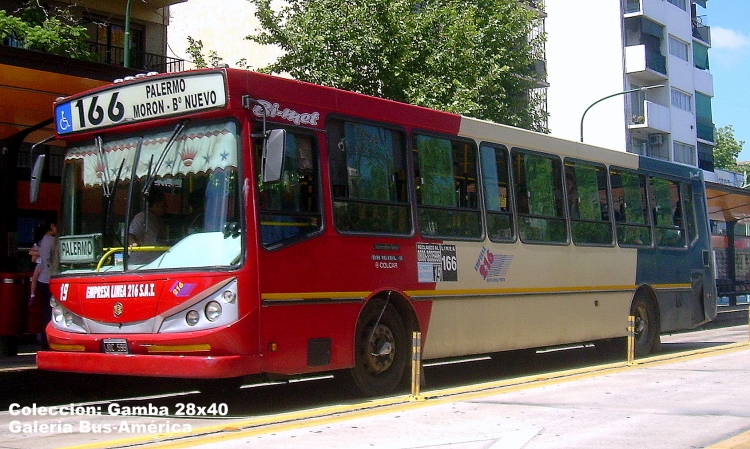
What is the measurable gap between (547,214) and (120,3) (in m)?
18.3

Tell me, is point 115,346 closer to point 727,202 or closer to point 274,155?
point 274,155

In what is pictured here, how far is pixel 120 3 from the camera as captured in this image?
28.4 meters

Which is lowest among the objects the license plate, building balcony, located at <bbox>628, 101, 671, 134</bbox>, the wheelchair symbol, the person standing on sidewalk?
the license plate

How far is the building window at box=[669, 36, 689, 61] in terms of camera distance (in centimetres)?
5631

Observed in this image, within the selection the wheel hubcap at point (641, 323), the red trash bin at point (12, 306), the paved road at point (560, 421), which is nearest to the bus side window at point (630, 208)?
the wheel hubcap at point (641, 323)

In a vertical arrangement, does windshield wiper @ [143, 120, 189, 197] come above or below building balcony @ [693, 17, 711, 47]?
below

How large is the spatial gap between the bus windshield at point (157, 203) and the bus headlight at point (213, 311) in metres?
0.37

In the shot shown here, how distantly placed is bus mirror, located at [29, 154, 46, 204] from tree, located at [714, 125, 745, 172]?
301 ft

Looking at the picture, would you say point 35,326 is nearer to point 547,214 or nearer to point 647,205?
point 547,214

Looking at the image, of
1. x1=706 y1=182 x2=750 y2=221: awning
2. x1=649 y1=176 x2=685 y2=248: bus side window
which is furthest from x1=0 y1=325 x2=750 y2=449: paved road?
x1=706 y1=182 x2=750 y2=221: awning

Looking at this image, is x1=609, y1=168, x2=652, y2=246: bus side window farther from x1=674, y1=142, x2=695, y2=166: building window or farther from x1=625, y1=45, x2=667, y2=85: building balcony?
x1=674, y1=142, x2=695, y2=166: building window

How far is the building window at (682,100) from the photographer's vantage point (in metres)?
56.5

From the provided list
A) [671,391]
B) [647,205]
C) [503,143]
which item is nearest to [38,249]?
[503,143]

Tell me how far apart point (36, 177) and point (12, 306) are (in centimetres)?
301
